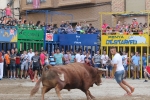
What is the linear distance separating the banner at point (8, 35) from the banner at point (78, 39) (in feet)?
15.1

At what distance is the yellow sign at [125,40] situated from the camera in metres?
29.8

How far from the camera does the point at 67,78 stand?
14156 millimetres

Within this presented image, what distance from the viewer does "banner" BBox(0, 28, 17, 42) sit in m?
28.1

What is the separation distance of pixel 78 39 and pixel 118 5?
5.55m

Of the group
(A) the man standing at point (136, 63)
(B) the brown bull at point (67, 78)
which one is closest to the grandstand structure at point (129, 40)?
(A) the man standing at point (136, 63)

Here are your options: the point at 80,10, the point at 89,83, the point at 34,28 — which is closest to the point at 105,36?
the point at 34,28

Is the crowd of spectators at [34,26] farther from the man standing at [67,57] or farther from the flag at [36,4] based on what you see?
the flag at [36,4]

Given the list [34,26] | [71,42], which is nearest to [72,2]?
[71,42]

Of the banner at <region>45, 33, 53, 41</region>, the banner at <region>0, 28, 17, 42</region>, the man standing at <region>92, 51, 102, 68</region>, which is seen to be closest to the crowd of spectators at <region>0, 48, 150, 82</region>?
the man standing at <region>92, 51, 102, 68</region>

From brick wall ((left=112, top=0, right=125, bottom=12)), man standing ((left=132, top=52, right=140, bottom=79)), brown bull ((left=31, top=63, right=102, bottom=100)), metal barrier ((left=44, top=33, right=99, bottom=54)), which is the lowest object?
man standing ((left=132, top=52, right=140, bottom=79))

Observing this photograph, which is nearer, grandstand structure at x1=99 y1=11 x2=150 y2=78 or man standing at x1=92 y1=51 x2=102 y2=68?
man standing at x1=92 y1=51 x2=102 y2=68

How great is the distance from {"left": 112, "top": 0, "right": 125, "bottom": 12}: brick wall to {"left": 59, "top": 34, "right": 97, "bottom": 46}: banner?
513 cm

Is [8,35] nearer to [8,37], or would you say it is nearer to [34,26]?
[8,37]

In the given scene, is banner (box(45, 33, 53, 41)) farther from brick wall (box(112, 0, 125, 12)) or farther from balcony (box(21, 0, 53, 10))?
balcony (box(21, 0, 53, 10))
